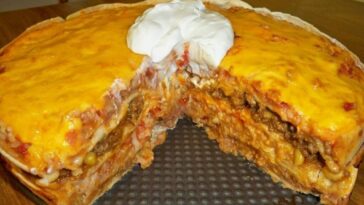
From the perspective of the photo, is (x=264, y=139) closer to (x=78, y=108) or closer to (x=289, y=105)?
(x=289, y=105)

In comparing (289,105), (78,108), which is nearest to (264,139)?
(289,105)

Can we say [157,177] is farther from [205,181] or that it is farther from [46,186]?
[46,186]

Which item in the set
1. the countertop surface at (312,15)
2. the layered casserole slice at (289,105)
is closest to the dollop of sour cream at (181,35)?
the layered casserole slice at (289,105)

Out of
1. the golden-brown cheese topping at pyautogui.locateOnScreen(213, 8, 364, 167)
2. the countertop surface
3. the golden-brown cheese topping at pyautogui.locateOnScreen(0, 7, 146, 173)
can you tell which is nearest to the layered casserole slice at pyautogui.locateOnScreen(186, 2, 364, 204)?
the golden-brown cheese topping at pyautogui.locateOnScreen(213, 8, 364, 167)

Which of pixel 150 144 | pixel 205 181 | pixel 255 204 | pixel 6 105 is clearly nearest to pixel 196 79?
pixel 150 144

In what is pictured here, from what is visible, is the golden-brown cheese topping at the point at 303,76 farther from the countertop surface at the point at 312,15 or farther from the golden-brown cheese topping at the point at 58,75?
the countertop surface at the point at 312,15
